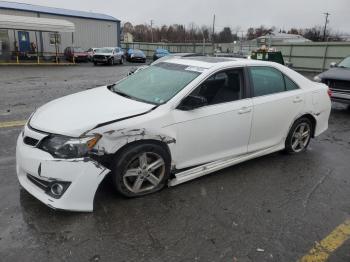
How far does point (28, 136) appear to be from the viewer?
11.0ft

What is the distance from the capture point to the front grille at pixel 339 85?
27.2ft

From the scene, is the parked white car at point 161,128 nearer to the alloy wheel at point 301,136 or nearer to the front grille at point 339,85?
the alloy wheel at point 301,136

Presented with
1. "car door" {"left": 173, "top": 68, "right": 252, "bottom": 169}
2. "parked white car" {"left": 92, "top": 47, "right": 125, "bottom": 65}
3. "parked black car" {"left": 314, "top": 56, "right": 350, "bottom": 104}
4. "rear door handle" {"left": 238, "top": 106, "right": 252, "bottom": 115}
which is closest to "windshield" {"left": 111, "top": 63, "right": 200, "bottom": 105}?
"car door" {"left": 173, "top": 68, "right": 252, "bottom": 169}

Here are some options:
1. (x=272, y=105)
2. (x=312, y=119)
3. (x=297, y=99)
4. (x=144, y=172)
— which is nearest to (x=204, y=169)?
(x=144, y=172)

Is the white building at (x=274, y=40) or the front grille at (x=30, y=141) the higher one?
the white building at (x=274, y=40)

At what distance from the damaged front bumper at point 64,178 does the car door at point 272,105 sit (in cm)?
222

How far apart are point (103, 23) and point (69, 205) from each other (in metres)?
38.7

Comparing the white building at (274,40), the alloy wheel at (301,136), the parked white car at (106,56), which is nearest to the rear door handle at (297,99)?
the alloy wheel at (301,136)

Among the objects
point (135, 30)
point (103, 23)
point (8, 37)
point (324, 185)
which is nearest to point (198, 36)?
point (135, 30)

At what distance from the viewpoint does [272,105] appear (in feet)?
14.8

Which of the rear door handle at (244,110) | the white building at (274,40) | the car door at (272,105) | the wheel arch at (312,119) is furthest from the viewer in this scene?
the white building at (274,40)

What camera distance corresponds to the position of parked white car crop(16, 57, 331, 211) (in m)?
3.15

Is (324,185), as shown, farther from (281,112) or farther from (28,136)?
(28,136)

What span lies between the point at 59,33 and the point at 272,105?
3425cm
